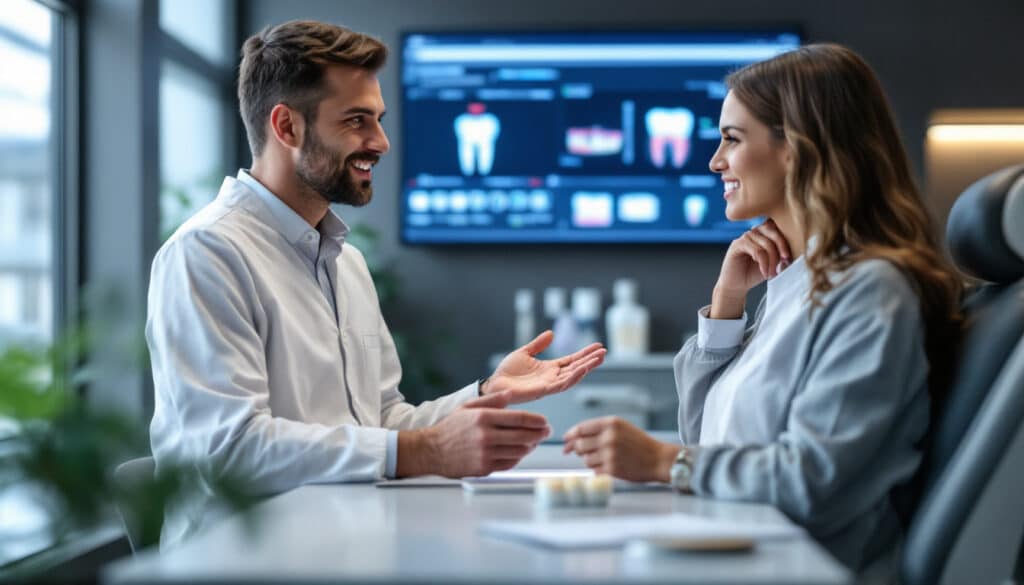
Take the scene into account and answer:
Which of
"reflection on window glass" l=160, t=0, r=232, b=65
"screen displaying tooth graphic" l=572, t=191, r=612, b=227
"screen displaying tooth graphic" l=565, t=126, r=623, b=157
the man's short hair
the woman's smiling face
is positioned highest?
"reflection on window glass" l=160, t=0, r=232, b=65

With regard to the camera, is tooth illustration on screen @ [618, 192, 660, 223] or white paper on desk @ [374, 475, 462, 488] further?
tooth illustration on screen @ [618, 192, 660, 223]

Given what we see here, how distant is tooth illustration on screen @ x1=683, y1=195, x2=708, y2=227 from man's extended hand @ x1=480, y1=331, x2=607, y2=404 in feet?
8.50

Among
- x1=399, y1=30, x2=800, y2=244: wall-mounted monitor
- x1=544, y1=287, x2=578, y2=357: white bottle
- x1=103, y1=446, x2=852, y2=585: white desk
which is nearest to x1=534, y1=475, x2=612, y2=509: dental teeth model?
x1=103, y1=446, x2=852, y2=585: white desk

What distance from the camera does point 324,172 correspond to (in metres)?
2.15

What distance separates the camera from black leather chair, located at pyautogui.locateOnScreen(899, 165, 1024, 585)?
1.36 metres

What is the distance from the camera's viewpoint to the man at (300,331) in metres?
1.68

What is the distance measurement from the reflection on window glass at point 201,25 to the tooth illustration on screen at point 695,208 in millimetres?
1943

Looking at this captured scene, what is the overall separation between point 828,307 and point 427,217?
326 centimetres

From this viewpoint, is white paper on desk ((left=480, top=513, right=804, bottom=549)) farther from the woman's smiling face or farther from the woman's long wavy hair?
the woman's smiling face

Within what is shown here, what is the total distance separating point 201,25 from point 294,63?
2.48 meters

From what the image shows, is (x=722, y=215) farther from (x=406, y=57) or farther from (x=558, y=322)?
(x=406, y=57)

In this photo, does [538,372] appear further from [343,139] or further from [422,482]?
[343,139]

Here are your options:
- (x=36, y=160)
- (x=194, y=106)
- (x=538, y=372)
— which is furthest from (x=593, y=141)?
(x=538, y=372)

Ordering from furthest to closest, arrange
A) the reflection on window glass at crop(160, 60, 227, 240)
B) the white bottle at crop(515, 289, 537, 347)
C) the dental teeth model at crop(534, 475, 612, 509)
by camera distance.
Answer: the white bottle at crop(515, 289, 537, 347) → the reflection on window glass at crop(160, 60, 227, 240) → the dental teeth model at crop(534, 475, 612, 509)
